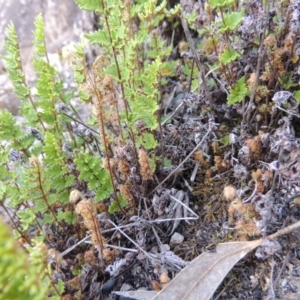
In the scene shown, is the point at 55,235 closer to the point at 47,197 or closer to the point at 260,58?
the point at 47,197

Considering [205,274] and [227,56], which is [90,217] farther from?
[227,56]

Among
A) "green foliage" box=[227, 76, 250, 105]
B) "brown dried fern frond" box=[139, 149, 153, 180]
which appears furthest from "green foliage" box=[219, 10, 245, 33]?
"brown dried fern frond" box=[139, 149, 153, 180]

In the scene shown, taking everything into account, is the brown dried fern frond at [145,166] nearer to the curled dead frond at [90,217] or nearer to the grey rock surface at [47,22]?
the curled dead frond at [90,217]

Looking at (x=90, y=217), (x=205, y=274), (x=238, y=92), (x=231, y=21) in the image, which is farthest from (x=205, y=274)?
(x=231, y=21)

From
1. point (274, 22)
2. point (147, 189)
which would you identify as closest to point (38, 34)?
point (147, 189)

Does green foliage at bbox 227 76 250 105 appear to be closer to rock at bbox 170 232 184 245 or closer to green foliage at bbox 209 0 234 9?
green foliage at bbox 209 0 234 9

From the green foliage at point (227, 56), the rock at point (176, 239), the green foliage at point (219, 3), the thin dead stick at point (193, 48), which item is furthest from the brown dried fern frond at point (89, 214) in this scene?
the green foliage at point (219, 3)
